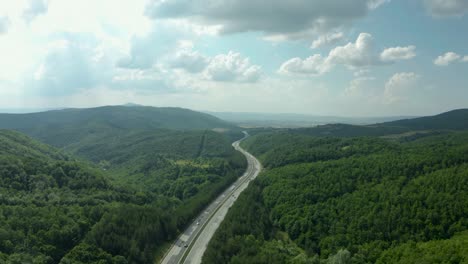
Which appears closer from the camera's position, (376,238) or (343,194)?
(376,238)

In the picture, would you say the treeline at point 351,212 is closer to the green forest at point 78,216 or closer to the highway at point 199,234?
the highway at point 199,234

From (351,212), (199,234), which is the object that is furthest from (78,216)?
(351,212)

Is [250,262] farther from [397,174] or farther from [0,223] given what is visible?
[397,174]

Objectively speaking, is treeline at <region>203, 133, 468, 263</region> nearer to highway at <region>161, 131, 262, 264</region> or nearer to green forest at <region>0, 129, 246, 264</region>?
highway at <region>161, 131, 262, 264</region>

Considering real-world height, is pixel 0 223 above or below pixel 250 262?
above

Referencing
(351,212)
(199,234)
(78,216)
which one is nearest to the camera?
(78,216)

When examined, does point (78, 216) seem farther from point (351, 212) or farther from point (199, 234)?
point (351, 212)

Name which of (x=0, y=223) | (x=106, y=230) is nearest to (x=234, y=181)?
(x=106, y=230)

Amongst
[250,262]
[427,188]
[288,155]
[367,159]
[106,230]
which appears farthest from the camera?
[288,155]
